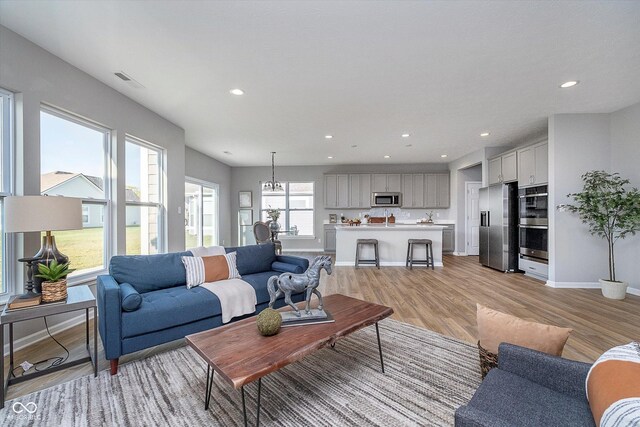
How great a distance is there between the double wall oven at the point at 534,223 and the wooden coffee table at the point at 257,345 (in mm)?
4154

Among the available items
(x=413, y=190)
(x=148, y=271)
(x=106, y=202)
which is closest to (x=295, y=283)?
→ (x=148, y=271)

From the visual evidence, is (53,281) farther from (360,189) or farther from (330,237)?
(360,189)

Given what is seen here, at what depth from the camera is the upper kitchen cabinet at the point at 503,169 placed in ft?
16.9

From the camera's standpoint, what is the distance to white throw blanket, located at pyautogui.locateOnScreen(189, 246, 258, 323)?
2479 mm

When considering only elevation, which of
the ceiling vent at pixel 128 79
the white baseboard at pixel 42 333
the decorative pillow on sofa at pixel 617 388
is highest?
the ceiling vent at pixel 128 79

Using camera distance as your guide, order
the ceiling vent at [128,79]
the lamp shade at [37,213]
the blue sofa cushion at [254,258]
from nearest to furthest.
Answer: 1. the lamp shade at [37,213]
2. the ceiling vent at [128,79]
3. the blue sofa cushion at [254,258]

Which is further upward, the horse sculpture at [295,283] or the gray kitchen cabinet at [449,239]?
the horse sculpture at [295,283]

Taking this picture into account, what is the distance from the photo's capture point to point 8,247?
2.29 m

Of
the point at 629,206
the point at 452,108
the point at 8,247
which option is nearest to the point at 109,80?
the point at 8,247

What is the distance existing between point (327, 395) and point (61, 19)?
11.3ft

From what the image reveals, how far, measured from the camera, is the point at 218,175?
7594 mm

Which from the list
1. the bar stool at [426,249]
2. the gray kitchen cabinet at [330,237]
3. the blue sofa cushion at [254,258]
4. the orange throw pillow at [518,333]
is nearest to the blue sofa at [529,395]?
the orange throw pillow at [518,333]

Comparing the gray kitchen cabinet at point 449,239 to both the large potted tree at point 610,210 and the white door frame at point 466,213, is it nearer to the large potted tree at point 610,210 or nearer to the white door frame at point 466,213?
the white door frame at point 466,213

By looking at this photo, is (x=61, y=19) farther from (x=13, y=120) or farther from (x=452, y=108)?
(x=452, y=108)
